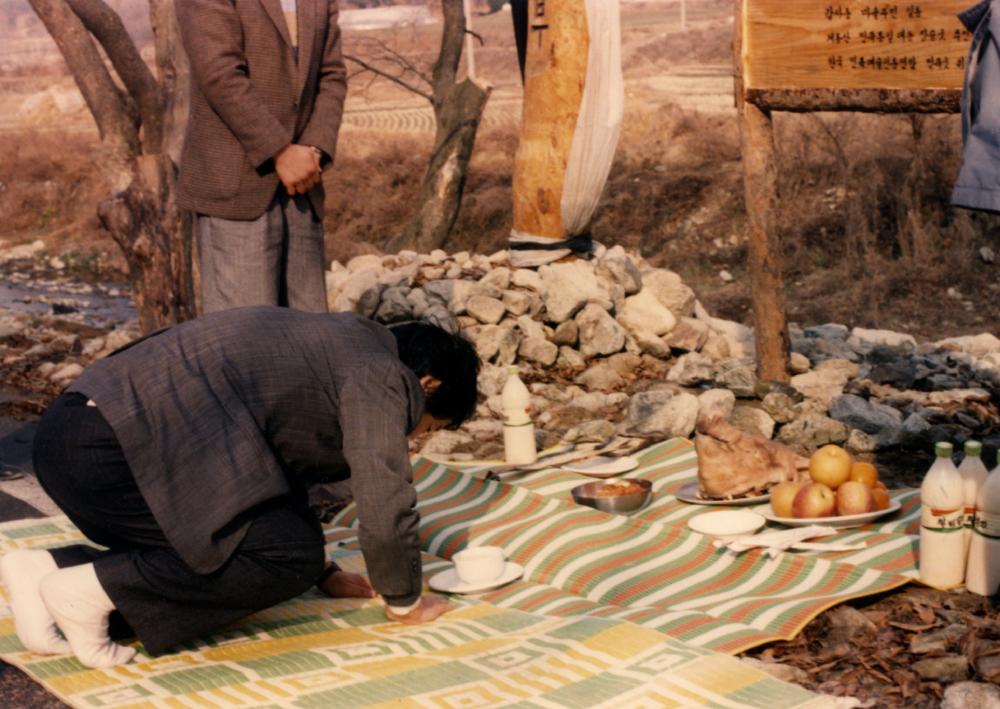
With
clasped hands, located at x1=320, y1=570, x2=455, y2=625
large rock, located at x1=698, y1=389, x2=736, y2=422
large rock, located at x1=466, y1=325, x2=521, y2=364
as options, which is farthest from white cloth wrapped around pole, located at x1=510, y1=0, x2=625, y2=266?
clasped hands, located at x1=320, y1=570, x2=455, y2=625

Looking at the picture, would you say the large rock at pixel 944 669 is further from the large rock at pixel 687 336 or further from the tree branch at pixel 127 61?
the tree branch at pixel 127 61

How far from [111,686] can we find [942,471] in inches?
99.3

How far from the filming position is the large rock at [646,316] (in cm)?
840

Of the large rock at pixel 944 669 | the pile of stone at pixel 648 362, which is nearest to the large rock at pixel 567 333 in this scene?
the pile of stone at pixel 648 362

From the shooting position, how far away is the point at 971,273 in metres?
12.2

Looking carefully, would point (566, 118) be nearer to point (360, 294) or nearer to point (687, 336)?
point (687, 336)

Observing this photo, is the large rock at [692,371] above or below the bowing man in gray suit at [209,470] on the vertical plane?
below

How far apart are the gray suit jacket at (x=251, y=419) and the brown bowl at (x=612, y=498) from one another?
1310 mm

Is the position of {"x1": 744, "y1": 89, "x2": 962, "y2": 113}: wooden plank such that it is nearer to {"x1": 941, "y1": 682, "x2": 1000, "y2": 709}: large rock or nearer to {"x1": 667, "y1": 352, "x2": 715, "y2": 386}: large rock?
{"x1": 667, "y1": 352, "x2": 715, "y2": 386}: large rock

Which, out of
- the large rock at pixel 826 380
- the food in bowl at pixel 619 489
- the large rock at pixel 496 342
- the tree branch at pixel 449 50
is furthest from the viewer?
the tree branch at pixel 449 50

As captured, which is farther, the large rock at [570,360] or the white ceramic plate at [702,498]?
the large rock at [570,360]

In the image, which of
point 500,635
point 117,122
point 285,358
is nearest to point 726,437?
point 500,635

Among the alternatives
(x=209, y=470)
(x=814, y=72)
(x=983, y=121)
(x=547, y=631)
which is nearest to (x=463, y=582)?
(x=547, y=631)

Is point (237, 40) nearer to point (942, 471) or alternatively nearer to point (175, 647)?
point (175, 647)
